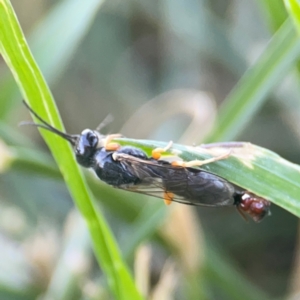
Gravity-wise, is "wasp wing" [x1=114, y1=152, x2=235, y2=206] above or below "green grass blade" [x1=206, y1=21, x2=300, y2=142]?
below

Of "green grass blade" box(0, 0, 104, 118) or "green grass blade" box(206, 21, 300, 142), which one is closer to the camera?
"green grass blade" box(206, 21, 300, 142)

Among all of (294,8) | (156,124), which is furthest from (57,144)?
(156,124)

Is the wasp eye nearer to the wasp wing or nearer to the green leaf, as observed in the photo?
the wasp wing

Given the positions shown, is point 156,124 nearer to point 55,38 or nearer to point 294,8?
point 55,38

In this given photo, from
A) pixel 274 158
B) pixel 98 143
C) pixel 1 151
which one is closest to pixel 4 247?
pixel 1 151

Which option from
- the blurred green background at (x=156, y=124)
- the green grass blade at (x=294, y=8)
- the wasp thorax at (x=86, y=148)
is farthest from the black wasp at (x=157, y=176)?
the green grass blade at (x=294, y=8)

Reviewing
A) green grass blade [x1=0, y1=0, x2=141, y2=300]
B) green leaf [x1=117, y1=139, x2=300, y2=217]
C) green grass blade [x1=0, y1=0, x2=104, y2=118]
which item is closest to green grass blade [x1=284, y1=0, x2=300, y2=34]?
green leaf [x1=117, y1=139, x2=300, y2=217]
